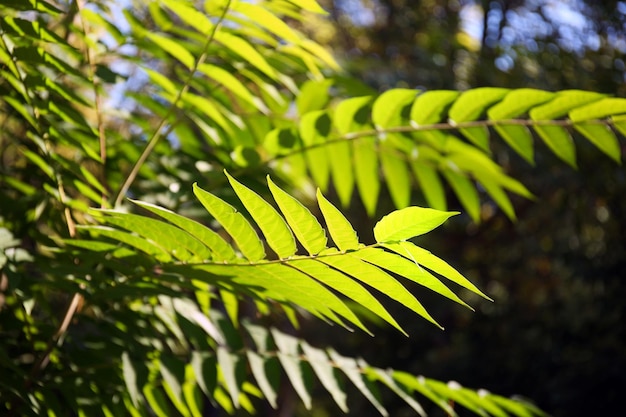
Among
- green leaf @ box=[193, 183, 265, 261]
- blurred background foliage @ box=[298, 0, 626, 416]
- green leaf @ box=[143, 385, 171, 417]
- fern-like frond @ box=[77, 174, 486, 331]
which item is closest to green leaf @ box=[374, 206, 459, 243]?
fern-like frond @ box=[77, 174, 486, 331]

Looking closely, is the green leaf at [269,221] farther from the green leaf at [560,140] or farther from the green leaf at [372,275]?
the green leaf at [560,140]

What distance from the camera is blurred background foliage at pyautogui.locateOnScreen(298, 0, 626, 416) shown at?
334cm

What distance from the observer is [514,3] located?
Answer: 15.3ft

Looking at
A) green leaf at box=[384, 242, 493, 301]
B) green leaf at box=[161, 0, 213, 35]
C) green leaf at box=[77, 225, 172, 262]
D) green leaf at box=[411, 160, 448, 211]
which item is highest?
green leaf at box=[161, 0, 213, 35]

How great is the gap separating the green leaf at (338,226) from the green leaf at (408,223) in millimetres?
26

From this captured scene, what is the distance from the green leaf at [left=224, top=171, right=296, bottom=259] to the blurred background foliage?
2873 millimetres

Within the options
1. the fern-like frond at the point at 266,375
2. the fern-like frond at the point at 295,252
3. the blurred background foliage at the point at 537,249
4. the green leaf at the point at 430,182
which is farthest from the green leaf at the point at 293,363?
the blurred background foliage at the point at 537,249

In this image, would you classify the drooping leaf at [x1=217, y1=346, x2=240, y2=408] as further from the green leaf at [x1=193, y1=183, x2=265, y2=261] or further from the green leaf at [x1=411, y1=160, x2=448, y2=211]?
the green leaf at [x1=411, y1=160, x2=448, y2=211]

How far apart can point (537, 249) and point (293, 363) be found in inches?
136

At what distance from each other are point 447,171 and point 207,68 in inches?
16.9

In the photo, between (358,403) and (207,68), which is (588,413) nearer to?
(358,403)

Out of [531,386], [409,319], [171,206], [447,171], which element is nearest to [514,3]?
[409,319]

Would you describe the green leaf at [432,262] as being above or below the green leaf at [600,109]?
below

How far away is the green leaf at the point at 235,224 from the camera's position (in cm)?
51
